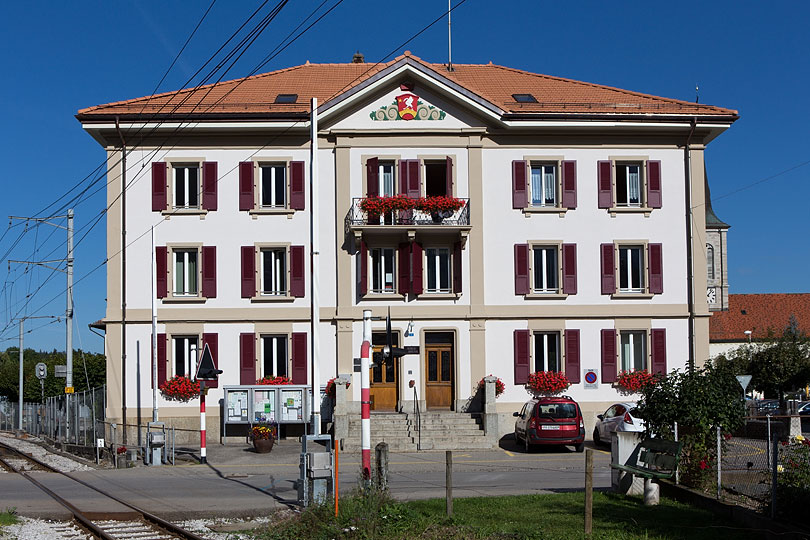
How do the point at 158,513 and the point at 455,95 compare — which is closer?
the point at 158,513

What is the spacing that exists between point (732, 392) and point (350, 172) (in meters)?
19.2

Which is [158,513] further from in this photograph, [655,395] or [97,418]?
[97,418]

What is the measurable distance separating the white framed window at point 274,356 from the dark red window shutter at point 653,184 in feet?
45.6

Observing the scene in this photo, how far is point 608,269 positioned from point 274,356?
40.0 ft

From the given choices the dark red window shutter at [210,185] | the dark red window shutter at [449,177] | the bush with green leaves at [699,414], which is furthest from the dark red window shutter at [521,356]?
the bush with green leaves at [699,414]

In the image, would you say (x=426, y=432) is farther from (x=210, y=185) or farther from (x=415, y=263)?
(x=210, y=185)

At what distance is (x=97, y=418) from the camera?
33.4m

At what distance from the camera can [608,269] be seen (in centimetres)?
3309

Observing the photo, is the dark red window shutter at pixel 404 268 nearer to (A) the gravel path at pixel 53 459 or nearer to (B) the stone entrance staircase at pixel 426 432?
(B) the stone entrance staircase at pixel 426 432

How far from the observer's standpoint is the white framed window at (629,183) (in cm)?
3356

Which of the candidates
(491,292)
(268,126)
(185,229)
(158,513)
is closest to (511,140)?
(491,292)

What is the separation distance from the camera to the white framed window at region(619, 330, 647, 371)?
33.1 m

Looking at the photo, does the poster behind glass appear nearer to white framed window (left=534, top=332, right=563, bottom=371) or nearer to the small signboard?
white framed window (left=534, top=332, right=563, bottom=371)

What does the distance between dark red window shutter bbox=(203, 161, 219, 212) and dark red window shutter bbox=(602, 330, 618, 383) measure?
14.5 m
